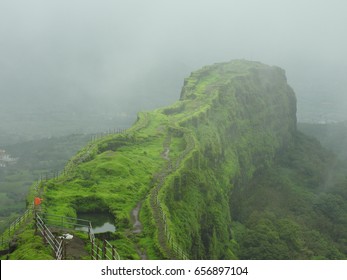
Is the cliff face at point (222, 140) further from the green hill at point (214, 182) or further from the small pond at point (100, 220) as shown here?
the small pond at point (100, 220)

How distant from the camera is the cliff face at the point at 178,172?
177 feet

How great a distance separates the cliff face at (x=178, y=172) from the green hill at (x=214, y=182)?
166mm

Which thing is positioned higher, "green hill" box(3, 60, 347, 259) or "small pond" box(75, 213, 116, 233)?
"green hill" box(3, 60, 347, 259)

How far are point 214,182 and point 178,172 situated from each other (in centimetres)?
1631

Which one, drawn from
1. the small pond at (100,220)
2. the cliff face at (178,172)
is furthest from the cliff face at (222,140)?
the small pond at (100,220)

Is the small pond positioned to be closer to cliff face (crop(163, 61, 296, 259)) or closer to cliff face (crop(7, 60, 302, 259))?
cliff face (crop(7, 60, 302, 259))

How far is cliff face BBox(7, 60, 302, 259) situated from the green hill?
0.17m

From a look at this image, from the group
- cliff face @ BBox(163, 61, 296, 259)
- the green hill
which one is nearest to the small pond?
the green hill

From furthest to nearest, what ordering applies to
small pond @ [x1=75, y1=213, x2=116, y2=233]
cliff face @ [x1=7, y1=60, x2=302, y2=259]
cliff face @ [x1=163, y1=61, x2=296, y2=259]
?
1. cliff face @ [x1=163, y1=61, x2=296, y2=259]
2. cliff face @ [x1=7, y1=60, x2=302, y2=259]
3. small pond @ [x1=75, y1=213, x2=116, y2=233]

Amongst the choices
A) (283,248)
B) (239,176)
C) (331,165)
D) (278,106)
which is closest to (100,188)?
(283,248)

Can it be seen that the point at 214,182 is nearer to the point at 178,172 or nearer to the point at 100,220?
the point at 178,172

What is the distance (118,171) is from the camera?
65750 millimetres

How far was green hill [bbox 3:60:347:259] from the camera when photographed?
5597cm

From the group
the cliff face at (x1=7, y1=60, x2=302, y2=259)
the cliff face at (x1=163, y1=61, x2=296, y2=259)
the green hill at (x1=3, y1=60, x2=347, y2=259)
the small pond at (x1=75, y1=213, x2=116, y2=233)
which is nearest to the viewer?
the small pond at (x1=75, y1=213, x2=116, y2=233)
